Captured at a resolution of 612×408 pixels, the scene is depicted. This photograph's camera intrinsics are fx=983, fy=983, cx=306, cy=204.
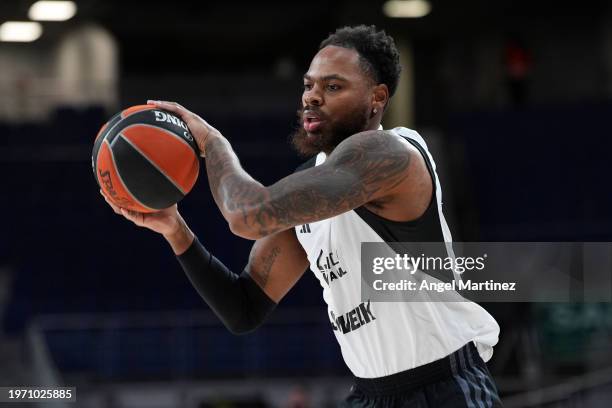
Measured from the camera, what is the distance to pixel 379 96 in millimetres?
3029

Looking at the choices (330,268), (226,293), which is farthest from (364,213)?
(226,293)

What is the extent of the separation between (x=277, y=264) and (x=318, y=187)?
0.78 m

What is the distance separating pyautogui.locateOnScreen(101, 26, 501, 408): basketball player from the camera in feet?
8.57

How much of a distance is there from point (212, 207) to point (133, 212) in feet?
31.0

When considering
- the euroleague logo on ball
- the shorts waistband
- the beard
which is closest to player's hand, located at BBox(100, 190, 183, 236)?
the euroleague logo on ball

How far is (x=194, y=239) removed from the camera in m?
3.28

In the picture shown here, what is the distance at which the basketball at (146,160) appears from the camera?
2.93 m

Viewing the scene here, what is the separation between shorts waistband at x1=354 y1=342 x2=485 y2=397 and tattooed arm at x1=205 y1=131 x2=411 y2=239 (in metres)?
0.52

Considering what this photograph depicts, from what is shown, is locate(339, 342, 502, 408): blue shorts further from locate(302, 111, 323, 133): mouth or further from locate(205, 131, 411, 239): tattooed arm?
locate(302, 111, 323, 133): mouth

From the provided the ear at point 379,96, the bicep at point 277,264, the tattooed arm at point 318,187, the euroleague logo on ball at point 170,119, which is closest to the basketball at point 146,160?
the euroleague logo on ball at point 170,119

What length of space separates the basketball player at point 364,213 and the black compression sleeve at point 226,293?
0.20 m

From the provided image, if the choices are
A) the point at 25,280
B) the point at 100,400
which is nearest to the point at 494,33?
the point at 25,280

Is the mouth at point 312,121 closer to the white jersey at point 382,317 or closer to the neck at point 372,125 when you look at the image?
the neck at point 372,125

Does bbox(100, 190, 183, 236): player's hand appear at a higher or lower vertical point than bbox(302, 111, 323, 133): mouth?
lower
